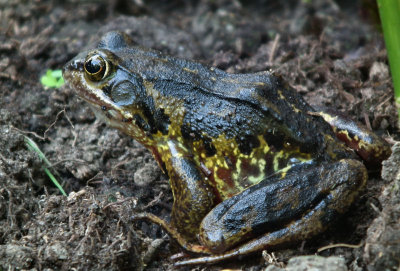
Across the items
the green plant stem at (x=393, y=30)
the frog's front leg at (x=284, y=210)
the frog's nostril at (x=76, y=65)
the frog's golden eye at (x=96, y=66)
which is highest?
the frog's nostril at (x=76, y=65)

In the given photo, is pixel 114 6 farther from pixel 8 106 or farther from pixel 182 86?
pixel 182 86

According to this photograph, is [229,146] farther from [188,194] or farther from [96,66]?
[96,66]

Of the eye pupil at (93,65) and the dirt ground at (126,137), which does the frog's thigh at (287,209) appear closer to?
the dirt ground at (126,137)

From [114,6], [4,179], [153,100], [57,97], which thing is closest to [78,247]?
[4,179]

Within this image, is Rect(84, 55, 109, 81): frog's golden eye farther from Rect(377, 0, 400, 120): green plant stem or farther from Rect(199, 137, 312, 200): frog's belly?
Rect(377, 0, 400, 120): green plant stem

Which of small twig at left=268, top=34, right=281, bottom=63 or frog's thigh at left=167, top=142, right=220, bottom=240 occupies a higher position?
small twig at left=268, top=34, right=281, bottom=63

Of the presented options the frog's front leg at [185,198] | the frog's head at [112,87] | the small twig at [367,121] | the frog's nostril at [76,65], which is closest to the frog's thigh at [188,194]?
the frog's front leg at [185,198]

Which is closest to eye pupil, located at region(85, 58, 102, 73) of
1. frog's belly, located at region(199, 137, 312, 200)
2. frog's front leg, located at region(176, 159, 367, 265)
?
frog's belly, located at region(199, 137, 312, 200)
